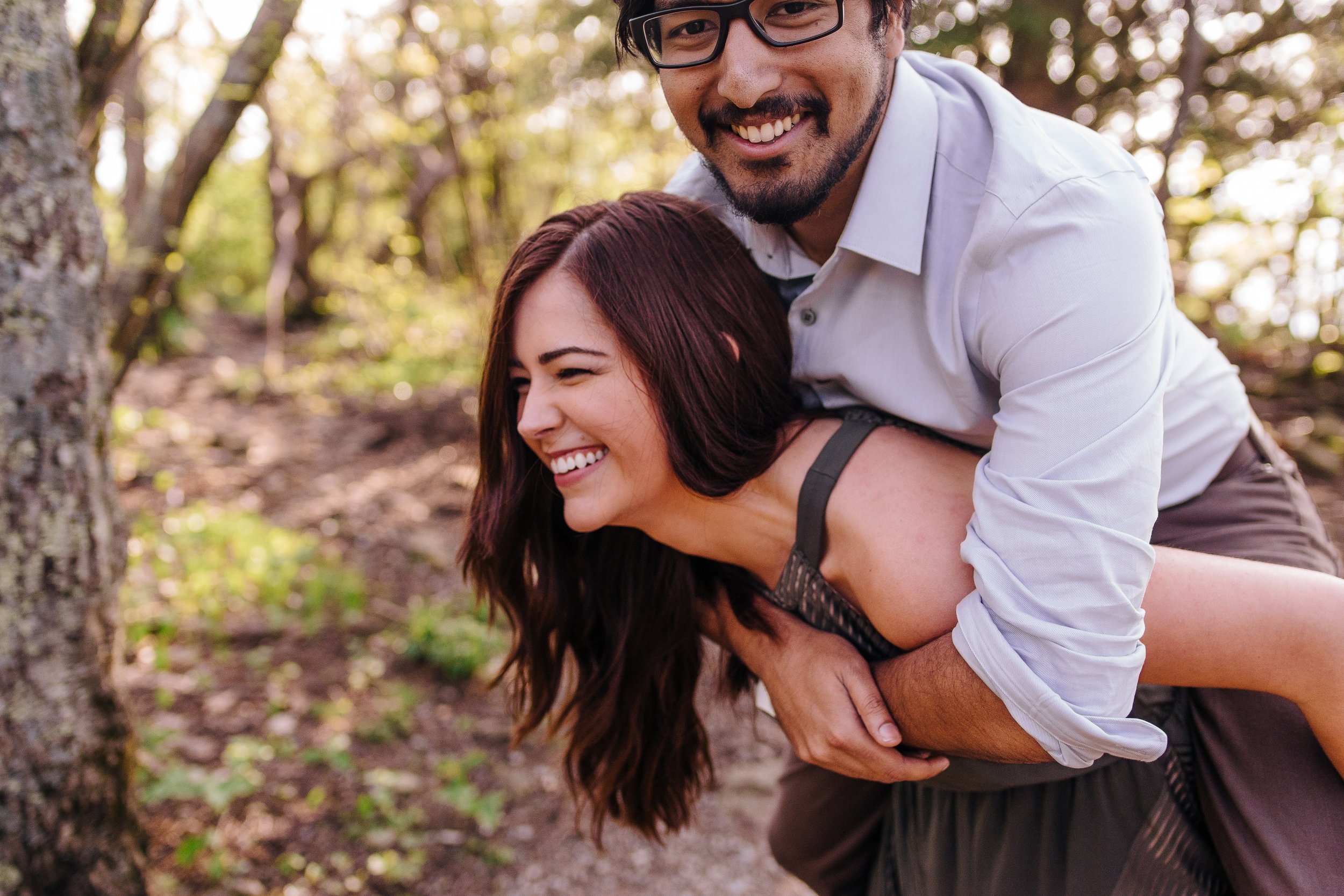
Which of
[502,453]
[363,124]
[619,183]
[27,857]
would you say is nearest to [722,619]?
[502,453]

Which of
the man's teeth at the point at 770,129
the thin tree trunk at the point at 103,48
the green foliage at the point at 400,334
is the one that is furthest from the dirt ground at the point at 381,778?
the green foliage at the point at 400,334

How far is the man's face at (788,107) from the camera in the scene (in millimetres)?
1606

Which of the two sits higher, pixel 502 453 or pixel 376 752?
pixel 502 453

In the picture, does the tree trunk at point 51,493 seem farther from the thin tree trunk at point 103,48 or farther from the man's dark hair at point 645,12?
the man's dark hair at point 645,12

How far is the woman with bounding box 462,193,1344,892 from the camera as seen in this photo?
138cm

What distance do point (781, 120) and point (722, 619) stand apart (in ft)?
3.43

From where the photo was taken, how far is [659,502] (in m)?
1.88

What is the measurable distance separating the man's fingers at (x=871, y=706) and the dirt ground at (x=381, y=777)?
81 centimetres

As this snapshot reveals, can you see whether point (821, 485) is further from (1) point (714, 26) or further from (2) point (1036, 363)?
(1) point (714, 26)

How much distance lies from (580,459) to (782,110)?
0.76 meters

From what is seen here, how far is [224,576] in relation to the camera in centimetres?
428

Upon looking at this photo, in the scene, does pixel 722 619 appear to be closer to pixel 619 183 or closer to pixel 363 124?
pixel 619 183

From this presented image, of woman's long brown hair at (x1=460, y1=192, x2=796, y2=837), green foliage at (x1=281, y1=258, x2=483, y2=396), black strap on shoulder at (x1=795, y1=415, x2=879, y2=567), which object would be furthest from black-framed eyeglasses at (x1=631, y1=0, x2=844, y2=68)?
green foliage at (x1=281, y1=258, x2=483, y2=396)

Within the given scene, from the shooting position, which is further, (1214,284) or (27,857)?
(1214,284)
